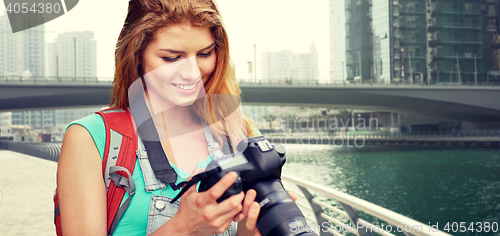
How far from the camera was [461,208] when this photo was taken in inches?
391

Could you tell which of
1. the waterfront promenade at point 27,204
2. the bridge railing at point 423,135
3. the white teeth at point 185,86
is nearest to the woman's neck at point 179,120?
the white teeth at point 185,86

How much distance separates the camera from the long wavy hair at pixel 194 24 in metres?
0.83

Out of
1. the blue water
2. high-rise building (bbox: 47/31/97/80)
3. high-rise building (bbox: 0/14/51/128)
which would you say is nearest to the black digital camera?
the blue water

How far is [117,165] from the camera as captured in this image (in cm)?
80

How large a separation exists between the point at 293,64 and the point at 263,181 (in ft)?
270

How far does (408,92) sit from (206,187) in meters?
28.8

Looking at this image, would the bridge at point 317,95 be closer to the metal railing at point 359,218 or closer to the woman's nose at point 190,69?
the metal railing at point 359,218

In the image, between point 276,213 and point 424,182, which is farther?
point 424,182

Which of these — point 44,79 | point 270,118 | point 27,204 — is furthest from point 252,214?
point 270,118

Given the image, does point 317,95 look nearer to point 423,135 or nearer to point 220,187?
point 423,135

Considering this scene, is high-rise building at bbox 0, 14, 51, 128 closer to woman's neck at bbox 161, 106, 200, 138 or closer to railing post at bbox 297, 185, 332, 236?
railing post at bbox 297, 185, 332, 236

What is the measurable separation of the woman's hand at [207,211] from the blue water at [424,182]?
929cm

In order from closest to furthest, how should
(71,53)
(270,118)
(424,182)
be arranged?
(424,182), (71,53), (270,118)

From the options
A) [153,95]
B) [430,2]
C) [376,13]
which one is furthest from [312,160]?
[376,13]
